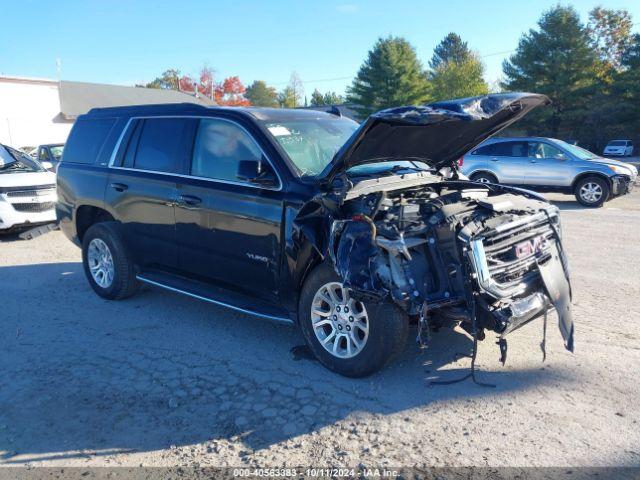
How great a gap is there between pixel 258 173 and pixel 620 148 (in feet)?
134

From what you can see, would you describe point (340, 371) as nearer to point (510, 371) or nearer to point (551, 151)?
point (510, 371)

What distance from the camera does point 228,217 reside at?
4699mm

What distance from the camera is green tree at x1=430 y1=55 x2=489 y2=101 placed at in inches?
2067

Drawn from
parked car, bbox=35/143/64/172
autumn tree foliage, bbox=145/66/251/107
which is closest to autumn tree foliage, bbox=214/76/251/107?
autumn tree foliage, bbox=145/66/251/107

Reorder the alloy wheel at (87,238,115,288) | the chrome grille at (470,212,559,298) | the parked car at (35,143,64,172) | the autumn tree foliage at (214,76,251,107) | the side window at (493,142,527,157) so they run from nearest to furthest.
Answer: the chrome grille at (470,212,559,298) → the alloy wheel at (87,238,115,288) → the side window at (493,142,527,157) → the parked car at (35,143,64,172) → the autumn tree foliage at (214,76,251,107)

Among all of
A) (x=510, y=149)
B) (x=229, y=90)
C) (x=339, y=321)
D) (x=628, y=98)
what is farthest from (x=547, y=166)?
(x=229, y=90)

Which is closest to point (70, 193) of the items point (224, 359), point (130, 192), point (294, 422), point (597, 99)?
point (130, 192)

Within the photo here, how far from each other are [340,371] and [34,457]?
207cm

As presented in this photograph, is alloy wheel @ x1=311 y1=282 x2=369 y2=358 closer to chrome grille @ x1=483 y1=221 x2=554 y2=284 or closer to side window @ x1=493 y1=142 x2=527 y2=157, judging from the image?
chrome grille @ x1=483 y1=221 x2=554 y2=284

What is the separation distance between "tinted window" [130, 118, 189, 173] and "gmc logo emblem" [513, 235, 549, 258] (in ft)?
10.4

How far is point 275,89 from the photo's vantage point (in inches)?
3688

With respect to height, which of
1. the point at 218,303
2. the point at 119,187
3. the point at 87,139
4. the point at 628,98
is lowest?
the point at 218,303

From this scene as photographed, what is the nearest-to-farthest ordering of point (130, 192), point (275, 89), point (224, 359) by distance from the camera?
point (224, 359)
point (130, 192)
point (275, 89)

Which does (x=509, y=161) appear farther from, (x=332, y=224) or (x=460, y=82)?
(x=460, y=82)
